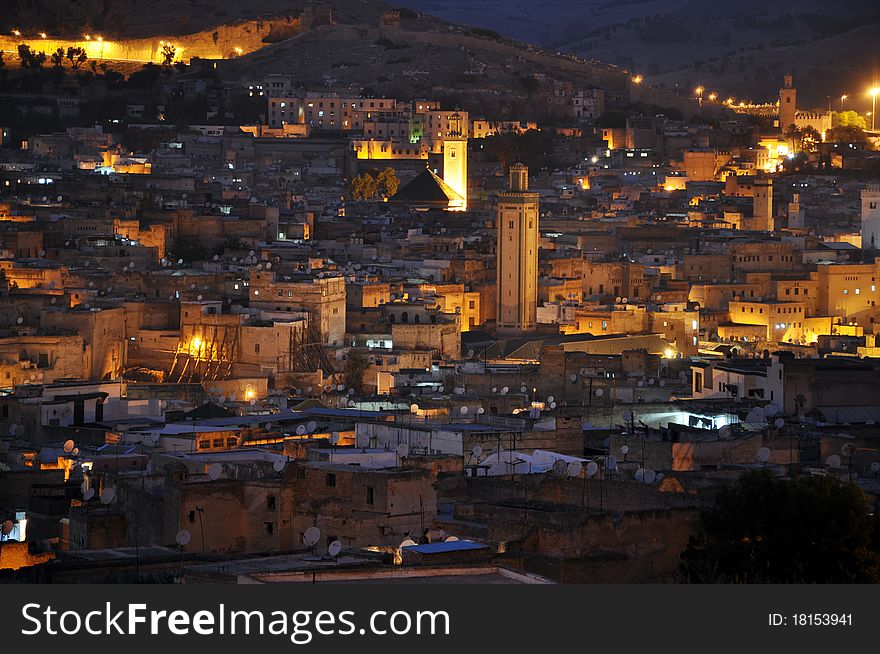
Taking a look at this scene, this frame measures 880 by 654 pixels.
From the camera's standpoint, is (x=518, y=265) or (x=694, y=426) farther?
(x=518, y=265)

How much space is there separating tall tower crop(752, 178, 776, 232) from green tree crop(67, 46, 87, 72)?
3007 cm

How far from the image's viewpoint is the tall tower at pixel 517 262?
43.9 metres

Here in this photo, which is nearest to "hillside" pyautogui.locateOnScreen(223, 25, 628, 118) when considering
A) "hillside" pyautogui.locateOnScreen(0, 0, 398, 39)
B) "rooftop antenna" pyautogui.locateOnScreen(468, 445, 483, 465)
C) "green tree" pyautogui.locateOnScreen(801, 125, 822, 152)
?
"hillside" pyautogui.locateOnScreen(0, 0, 398, 39)

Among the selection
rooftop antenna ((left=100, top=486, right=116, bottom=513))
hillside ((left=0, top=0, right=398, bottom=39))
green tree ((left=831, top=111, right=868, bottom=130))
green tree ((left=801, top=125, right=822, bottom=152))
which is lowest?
rooftop antenna ((left=100, top=486, right=116, bottom=513))

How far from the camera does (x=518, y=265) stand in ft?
147

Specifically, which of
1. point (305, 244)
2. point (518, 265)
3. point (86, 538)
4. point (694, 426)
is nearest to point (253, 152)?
point (305, 244)

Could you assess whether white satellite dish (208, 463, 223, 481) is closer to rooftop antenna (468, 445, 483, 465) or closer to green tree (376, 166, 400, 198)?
rooftop antenna (468, 445, 483, 465)

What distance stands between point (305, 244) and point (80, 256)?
5.28m

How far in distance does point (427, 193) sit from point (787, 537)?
43349mm

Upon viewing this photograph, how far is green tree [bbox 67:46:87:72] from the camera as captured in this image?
277ft

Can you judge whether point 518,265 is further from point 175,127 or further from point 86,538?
point 175,127

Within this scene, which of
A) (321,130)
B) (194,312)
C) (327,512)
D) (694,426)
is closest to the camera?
(327,512)

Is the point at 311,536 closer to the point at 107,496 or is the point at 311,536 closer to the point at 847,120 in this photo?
the point at 107,496

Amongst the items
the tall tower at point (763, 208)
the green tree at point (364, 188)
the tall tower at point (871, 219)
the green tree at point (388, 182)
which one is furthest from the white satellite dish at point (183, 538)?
the green tree at point (388, 182)
